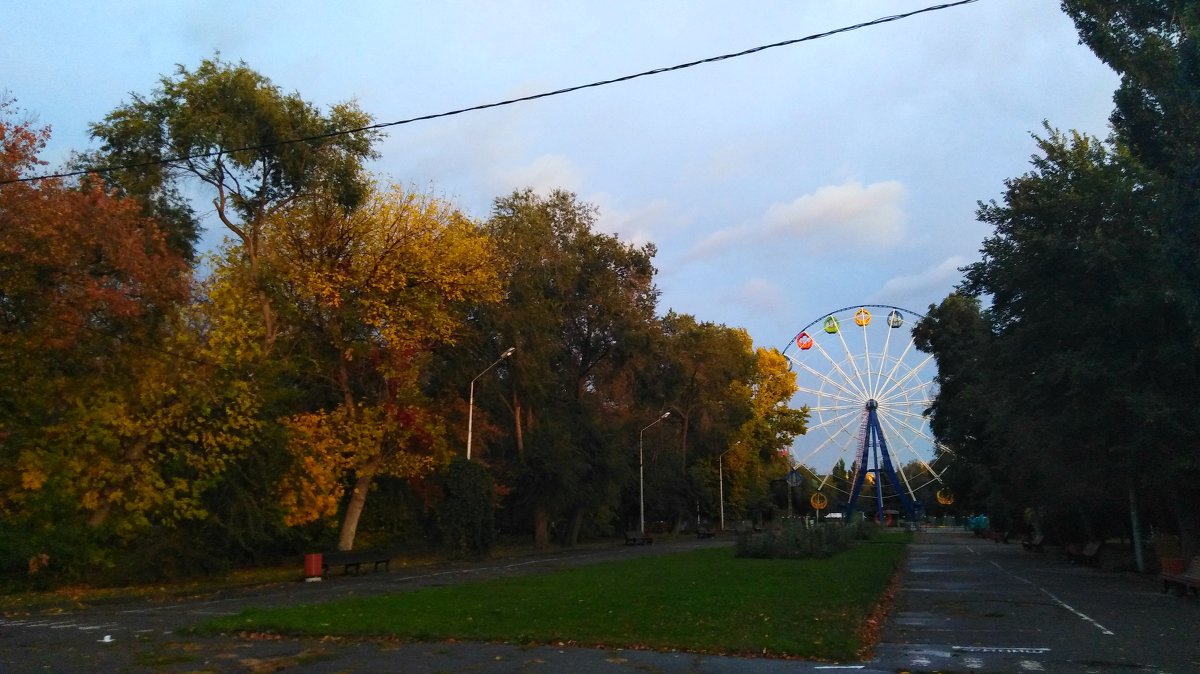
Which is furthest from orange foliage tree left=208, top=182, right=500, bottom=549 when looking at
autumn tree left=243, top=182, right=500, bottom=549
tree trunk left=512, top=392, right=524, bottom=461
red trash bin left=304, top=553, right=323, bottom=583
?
tree trunk left=512, top=392, right=524, bottom=461

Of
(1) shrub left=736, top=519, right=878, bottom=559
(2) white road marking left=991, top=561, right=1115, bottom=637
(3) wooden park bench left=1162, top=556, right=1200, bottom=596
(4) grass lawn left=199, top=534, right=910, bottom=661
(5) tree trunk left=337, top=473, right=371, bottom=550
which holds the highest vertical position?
(5) tree trunk left=337, top=473, right=371, bottom=550

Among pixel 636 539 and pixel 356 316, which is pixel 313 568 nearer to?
pixel 356 316

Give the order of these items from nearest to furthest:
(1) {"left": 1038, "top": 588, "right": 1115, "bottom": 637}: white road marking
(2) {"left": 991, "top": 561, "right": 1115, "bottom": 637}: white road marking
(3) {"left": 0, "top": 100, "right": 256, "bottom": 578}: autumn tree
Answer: (1) {"left": 1038, "top": 588, "right": 1115, "bottom": 637}: white road marking
(2) {"left": 991, "top": 561, "right": 1115, "bottom": 637}: white road marking
(3) {"left": 0, "top": 100, "right": 256, "bottom": 578}: autumn tree

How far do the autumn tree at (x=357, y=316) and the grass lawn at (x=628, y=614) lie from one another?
39.5ft

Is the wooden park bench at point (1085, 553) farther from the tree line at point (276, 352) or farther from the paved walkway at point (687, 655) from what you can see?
the tree line at point (276, 352)

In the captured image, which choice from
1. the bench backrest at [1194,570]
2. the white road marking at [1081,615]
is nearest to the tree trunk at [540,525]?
the white road marking at [1081,615]

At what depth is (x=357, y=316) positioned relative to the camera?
35.7 metres

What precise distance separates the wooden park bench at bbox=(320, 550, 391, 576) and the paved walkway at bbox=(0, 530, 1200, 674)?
8533 millimetres

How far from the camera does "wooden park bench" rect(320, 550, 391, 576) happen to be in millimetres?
30469

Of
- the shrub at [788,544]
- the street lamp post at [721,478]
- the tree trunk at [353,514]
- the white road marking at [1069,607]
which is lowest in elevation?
the white road marking at [1069,607]

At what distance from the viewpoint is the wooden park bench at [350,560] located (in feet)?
100.0

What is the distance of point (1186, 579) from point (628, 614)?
43.3 feet

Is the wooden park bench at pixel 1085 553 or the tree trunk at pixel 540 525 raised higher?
the tree trunk at pixel 540 525

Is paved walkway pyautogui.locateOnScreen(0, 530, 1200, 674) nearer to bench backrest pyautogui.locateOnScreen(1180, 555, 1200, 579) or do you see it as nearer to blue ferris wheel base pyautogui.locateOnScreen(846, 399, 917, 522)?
bench backrest pyautogui.locateOnScreen(1180, 555, 1200, 579)
